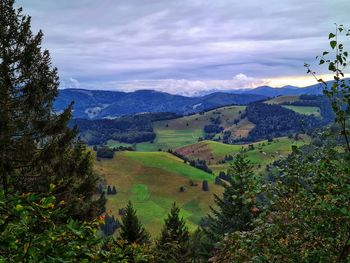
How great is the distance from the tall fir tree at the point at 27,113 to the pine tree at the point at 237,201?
12.4 m

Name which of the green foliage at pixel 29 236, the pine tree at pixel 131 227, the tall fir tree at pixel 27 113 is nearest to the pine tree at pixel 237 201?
the green foliage at pixel 29 236

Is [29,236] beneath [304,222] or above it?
above

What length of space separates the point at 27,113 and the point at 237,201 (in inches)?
777

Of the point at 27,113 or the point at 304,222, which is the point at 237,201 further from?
the point at 27,113

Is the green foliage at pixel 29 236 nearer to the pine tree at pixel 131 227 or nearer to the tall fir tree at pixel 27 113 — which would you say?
the tall fir tree at pixel 27 113

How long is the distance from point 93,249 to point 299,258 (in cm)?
356

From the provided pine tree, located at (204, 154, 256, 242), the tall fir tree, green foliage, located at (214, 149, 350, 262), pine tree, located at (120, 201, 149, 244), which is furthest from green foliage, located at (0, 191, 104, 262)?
pine tree, located at (120, 201, 149, 244)

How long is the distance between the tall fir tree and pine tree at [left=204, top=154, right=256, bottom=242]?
12.4 metres

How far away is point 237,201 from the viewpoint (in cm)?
740

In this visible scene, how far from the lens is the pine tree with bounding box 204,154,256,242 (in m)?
7.23

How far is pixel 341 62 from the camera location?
582 centimetres

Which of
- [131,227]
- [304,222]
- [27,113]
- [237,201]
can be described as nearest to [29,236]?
[237,201]

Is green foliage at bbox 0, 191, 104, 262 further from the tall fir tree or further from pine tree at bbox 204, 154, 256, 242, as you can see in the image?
the tall fir tree

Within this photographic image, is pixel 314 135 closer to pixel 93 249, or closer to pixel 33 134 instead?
pixel 93 249
